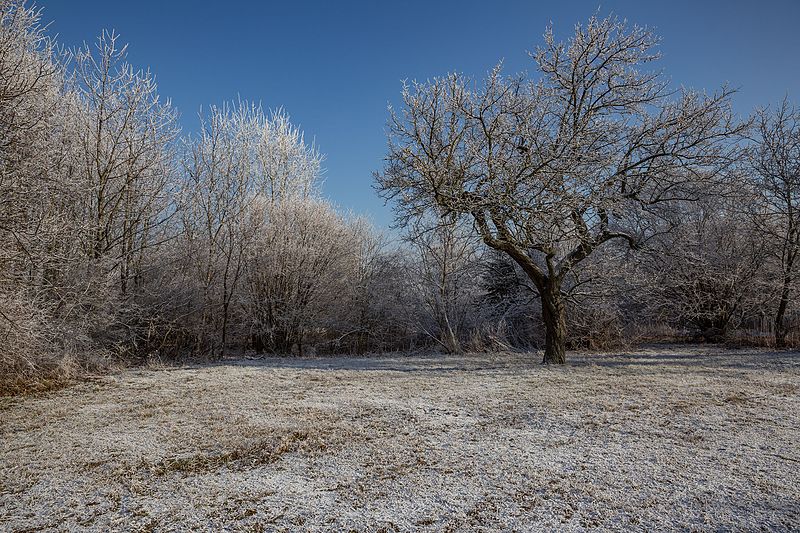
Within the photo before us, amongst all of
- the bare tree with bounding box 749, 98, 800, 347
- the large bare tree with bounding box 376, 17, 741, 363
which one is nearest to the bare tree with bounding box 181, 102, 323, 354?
the large bare tree with bounding box 376, 17, 741, 363

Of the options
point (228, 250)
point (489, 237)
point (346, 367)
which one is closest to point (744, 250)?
point (489, 237)

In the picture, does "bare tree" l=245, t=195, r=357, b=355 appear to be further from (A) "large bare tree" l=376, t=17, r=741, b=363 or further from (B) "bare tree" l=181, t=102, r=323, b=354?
(A) "large bare tree" l=376, t=17, r=741, b=363

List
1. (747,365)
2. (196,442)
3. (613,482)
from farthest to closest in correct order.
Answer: (747,365) < (196,442) < (613,482)

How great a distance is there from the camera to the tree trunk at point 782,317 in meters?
12.3

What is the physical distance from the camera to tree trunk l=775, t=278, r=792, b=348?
12.3m

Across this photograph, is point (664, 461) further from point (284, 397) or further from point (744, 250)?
point (744, 250)

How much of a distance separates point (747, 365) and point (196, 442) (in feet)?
30.1

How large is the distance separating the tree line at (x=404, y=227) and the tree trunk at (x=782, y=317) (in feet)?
0.34

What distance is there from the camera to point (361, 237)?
19.3 metres

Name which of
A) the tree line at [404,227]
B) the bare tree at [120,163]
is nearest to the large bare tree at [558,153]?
the tree line at [404,227]

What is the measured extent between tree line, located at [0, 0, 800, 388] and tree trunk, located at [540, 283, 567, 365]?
0.10 ft

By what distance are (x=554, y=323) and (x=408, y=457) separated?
6479 millimetres

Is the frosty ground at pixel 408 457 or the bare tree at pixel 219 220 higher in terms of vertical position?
the bare tree at pixel 219 220

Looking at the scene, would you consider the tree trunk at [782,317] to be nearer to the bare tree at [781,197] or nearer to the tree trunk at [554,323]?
the bare tree at [781,197]
